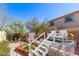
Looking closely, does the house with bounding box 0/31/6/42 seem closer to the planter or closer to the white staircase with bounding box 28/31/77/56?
the planter

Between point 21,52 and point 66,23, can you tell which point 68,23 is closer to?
point 66,23

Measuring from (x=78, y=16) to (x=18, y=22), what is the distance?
21.5 inches

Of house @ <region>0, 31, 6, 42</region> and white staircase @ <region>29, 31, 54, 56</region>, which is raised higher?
house @ <region>0, 31, 6, 42</region>

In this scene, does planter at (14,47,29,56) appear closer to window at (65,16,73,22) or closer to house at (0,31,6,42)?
house at (0,31,6,42)

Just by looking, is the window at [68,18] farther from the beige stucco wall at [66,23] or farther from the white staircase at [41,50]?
the white staircase at [41,50]

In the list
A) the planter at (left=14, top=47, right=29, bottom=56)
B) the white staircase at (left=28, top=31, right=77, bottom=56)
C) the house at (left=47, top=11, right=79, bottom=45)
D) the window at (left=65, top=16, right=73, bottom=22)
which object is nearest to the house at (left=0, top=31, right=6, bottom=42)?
the planter at (left=14, top=47, right=29, bottom=56)

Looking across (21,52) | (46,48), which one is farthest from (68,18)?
(21,52)

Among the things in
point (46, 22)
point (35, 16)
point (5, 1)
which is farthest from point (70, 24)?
point (5, 1)

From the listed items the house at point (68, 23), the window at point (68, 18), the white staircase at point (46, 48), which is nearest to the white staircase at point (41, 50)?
the white staircase at point (46, 48)

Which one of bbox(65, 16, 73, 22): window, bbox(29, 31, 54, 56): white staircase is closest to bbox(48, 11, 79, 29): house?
bbox(65, 16, 73, 22): window

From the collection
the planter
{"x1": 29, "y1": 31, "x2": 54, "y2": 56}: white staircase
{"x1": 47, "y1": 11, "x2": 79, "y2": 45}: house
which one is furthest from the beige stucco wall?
the planter

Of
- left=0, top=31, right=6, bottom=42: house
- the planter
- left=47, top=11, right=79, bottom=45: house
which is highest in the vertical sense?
left=47, top=11, right=79, bottom=45: house

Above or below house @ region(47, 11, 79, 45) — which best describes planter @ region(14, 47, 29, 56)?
below

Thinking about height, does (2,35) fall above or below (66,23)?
below
